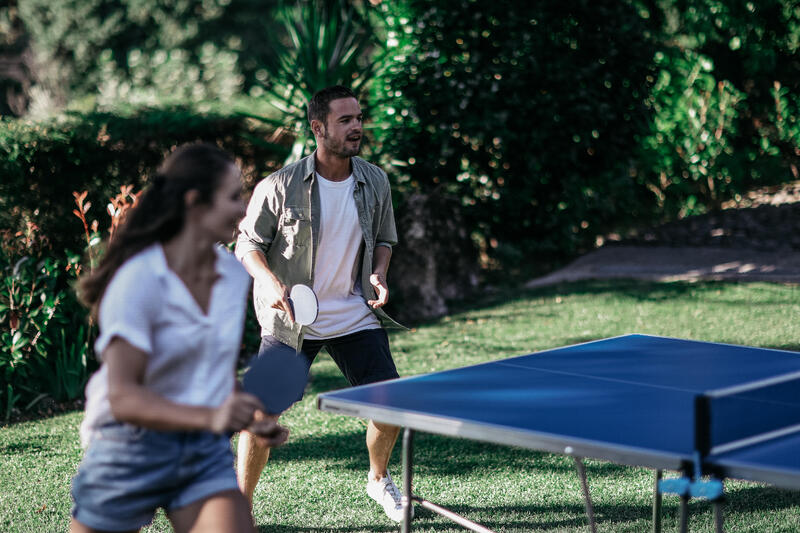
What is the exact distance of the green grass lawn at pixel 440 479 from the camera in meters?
4.64

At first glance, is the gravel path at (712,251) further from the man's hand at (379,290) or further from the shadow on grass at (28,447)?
the man's hand at (379,290)

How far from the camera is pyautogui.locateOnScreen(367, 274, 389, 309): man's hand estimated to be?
4.44m

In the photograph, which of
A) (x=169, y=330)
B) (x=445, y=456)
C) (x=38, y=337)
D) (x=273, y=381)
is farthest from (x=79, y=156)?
(x=169, y=330)

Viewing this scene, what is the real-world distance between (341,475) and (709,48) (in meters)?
9.81

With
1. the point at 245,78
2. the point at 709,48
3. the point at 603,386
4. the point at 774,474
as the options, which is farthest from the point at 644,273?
the point at 245,78

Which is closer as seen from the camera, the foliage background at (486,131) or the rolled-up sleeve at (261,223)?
the rolled-up sleeve at (261,223)

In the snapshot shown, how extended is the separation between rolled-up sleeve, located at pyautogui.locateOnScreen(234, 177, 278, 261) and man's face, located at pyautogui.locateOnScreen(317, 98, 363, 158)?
13.5 inches

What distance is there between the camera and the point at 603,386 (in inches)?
135

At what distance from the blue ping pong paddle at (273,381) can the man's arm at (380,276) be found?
55.9 inches

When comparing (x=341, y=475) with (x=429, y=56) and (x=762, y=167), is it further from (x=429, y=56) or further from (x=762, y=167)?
(x=762, y=167)

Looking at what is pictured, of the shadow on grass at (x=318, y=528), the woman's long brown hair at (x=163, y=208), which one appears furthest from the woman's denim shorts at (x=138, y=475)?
the shadow on grass at (x=318, y=528)

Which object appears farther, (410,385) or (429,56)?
(429,56)

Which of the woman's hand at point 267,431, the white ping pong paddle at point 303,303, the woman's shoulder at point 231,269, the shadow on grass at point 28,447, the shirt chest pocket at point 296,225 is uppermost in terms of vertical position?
the shirt chest pocket at point 296,225

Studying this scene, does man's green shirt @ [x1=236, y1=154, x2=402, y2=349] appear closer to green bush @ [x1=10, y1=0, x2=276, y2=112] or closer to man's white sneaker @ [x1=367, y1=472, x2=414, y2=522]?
man's white sneaker @ [x1=367, y1=472, x2=414, y2=522]
